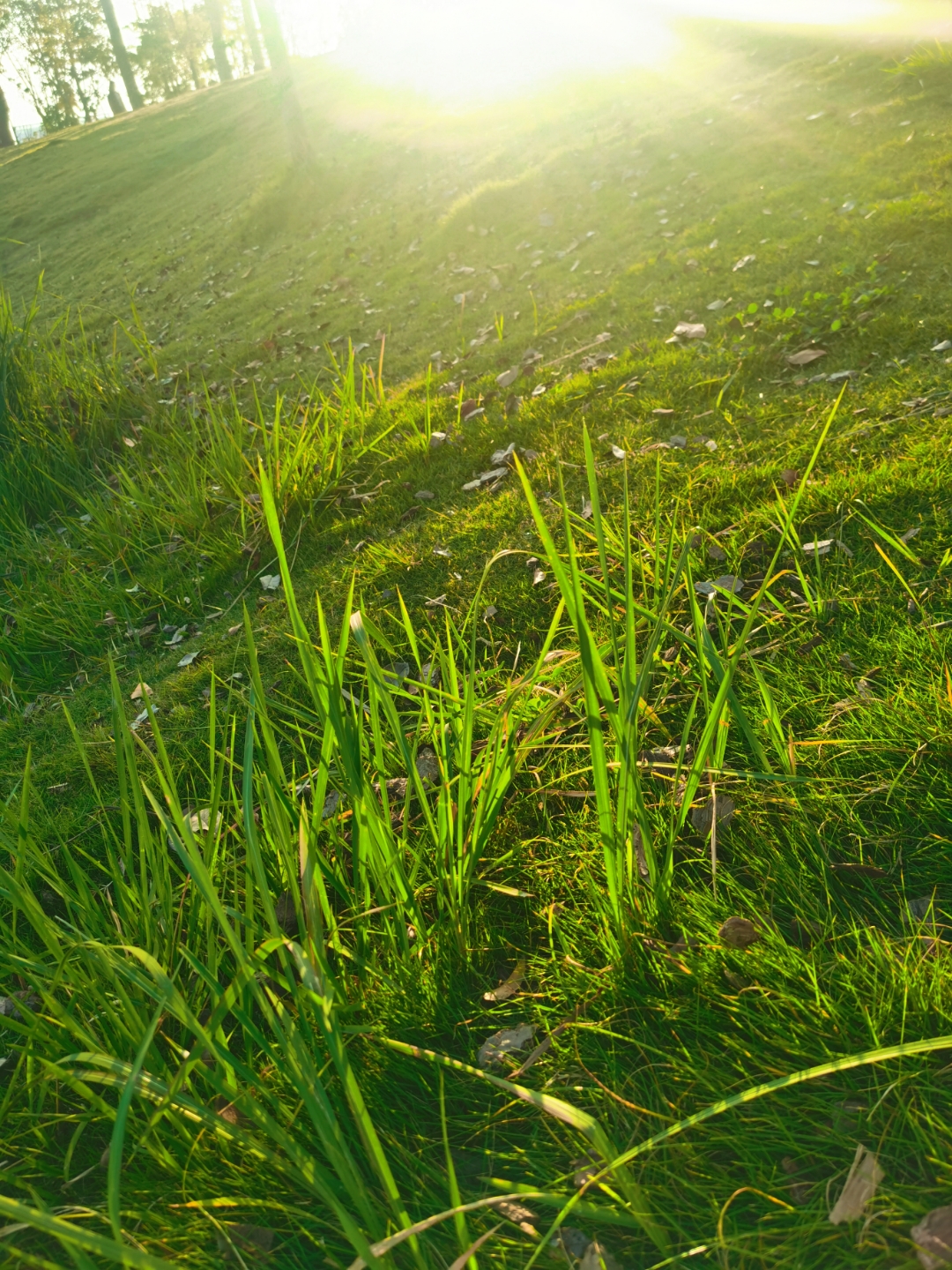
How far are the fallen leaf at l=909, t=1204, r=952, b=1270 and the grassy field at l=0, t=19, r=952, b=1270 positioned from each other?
0.02m

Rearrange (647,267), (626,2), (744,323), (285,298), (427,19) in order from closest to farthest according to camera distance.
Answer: (744,323)
(647,267)
(285,298)
(626,2)
(427,19)

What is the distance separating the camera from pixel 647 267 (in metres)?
5.87

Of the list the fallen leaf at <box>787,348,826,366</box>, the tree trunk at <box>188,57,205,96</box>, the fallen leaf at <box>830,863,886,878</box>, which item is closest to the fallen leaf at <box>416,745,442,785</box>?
the fallen leaf at <box>830,863,886,878</box>

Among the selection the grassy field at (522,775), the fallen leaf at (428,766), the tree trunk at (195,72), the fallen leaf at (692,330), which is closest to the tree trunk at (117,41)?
the tree trunk at (195,72)

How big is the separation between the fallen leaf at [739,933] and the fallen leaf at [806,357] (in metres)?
3.33

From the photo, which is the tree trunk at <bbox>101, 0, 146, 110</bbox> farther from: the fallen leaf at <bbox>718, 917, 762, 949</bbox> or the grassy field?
the fallen leaf at <bbox>718, 917, 762, 949</bbox>

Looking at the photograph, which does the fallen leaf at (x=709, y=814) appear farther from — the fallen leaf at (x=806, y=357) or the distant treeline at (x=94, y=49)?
the distant treeline at (x=94, y=49)

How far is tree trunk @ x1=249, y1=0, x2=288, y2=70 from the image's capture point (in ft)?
37.7

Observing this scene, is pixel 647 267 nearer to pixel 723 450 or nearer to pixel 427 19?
pixel 723 450

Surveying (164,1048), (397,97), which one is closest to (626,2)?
(397,97)

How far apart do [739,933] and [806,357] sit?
3382 mm

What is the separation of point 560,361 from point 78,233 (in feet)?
58.8

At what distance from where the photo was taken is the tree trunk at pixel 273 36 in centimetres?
1148

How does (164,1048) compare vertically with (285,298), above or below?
below
